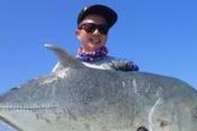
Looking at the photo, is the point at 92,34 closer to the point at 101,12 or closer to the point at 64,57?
the point at 101,12

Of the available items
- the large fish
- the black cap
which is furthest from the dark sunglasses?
the large fish

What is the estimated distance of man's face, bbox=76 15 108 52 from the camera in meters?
9.44

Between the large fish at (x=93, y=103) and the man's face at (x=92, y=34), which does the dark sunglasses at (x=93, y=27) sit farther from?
the large fish at (x=93, y=103)

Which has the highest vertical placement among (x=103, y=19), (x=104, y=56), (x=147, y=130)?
(x=103, y=19)

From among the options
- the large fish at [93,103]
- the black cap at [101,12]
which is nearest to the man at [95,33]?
the black cap at [101,12]

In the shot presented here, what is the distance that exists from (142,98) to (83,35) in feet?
8.49

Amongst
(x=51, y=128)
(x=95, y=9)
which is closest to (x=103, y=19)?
(x=95, y=9)

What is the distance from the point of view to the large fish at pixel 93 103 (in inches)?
277

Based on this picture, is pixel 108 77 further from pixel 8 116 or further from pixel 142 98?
pixel 8 116

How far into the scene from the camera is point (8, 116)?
723cm

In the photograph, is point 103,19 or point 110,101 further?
point 103,19

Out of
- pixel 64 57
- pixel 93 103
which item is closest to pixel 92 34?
pixel 64 57

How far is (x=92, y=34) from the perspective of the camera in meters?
9.44

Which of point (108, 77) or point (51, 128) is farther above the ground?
point (108, 77)
